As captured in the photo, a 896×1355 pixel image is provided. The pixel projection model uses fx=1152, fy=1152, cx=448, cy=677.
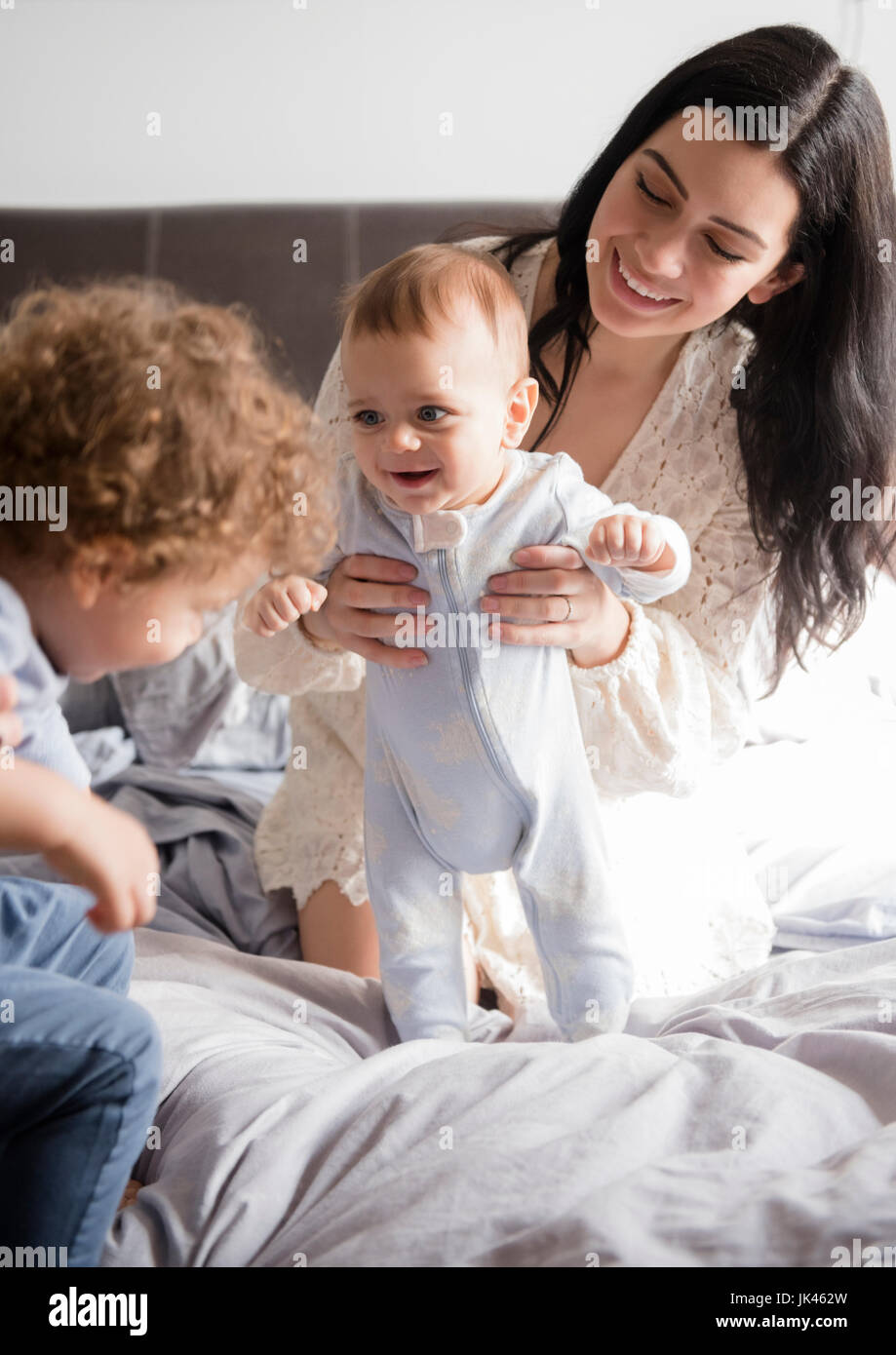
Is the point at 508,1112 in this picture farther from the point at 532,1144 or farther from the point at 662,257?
the point at 662,257

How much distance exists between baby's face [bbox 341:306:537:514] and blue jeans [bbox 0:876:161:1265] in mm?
505

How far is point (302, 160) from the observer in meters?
2.29

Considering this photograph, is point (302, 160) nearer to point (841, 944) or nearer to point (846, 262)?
point (846, 262)

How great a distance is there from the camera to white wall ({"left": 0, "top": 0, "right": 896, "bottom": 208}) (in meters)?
2.21

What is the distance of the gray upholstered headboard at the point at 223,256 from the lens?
7.22ft

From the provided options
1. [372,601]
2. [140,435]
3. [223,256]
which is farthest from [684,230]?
[223,256]

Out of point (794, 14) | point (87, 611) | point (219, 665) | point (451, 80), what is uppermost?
point (794, 14)

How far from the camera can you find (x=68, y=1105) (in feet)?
2.59

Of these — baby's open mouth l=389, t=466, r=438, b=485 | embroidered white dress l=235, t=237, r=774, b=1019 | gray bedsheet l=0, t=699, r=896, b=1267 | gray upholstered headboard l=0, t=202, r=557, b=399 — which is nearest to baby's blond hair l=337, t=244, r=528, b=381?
baby's open mouth l=389, t=466, r=438, b=485

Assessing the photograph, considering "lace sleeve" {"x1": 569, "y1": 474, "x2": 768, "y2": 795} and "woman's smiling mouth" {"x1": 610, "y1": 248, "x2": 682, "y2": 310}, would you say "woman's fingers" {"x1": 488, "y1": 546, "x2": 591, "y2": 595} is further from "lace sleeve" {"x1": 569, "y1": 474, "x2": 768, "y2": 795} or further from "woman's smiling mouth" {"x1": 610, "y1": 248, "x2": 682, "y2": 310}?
"woman's smiling mouth" {"x1": 610, "y1": 248, "x2": 682, "y2": 310}

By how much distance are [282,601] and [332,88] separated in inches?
64.5

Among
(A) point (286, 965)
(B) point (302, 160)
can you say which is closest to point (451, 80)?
(B) point (302, 160)
